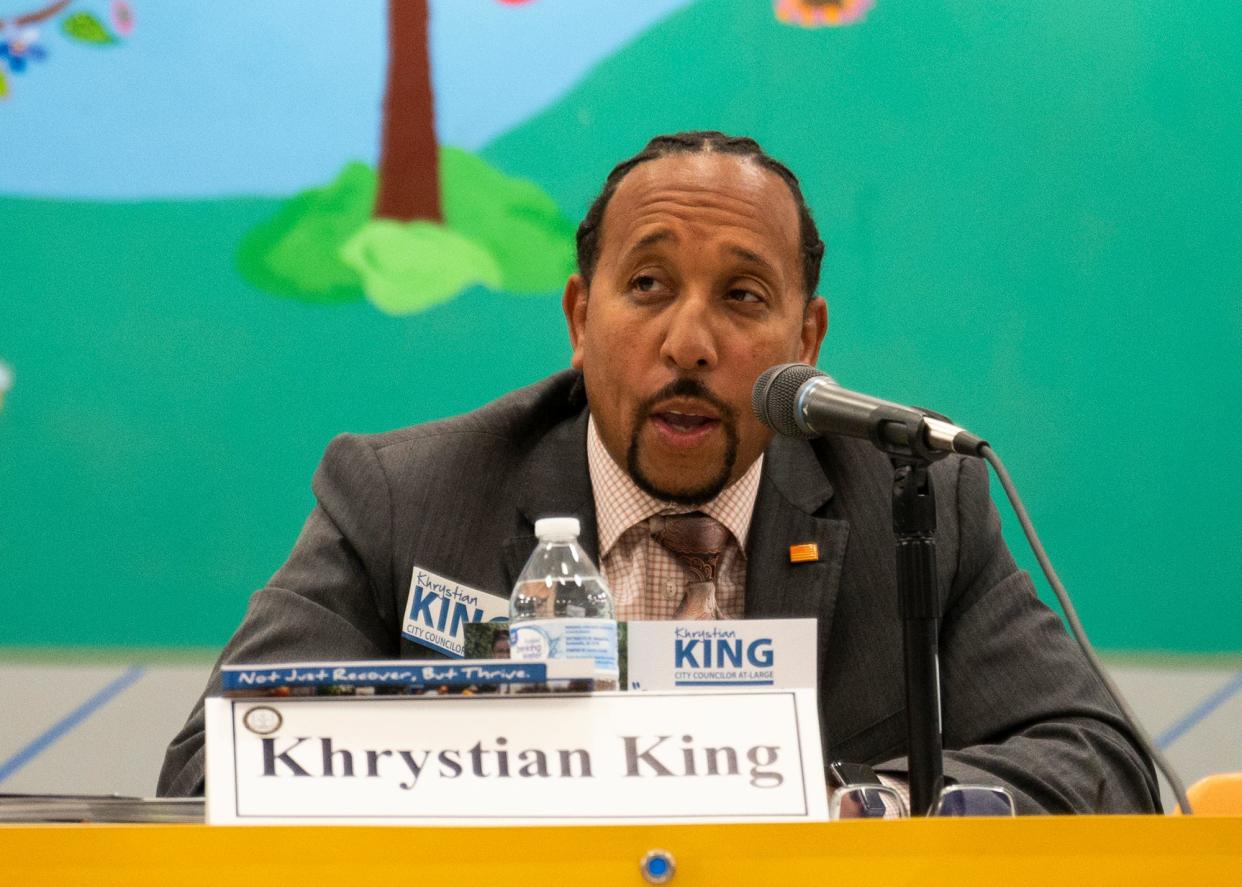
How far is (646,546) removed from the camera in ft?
6.89

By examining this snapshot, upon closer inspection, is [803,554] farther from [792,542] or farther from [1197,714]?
[1197,714]

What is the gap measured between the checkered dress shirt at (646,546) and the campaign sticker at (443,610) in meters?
0.19

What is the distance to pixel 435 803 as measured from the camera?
106 centimetres

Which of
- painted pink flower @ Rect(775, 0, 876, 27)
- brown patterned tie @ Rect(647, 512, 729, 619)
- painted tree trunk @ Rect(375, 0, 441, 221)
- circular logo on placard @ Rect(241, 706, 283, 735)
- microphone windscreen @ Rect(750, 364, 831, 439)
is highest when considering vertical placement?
painted pink flower @ Rect(775, 0, 876, 27)

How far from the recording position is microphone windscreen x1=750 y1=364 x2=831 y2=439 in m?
1.41

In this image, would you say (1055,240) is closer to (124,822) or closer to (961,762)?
(961,762)

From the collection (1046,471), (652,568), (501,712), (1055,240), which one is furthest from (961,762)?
(1055,240)

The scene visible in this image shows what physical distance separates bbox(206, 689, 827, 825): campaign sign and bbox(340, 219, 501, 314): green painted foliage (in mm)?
1915

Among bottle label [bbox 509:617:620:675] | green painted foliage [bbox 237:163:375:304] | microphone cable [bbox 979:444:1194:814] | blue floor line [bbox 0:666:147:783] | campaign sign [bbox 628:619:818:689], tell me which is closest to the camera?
microphone cable [bbox 979:444:1194:814]

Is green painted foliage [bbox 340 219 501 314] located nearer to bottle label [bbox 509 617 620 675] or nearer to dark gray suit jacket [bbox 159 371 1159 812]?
dark gray suit jacket [bbox 159 371 1159 812]

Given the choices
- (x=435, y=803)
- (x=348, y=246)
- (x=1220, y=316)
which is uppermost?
(x=348, y=246)

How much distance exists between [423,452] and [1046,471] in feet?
4.62

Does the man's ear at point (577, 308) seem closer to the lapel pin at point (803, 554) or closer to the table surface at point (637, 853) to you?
the lapel pin at point (803, 554)

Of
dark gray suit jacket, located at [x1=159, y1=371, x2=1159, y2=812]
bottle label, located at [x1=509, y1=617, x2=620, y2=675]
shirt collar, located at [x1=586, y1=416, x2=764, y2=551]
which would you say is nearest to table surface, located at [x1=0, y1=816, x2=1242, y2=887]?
bottle label, located at [x1=509, y1=617, x2=620, y2=675]
